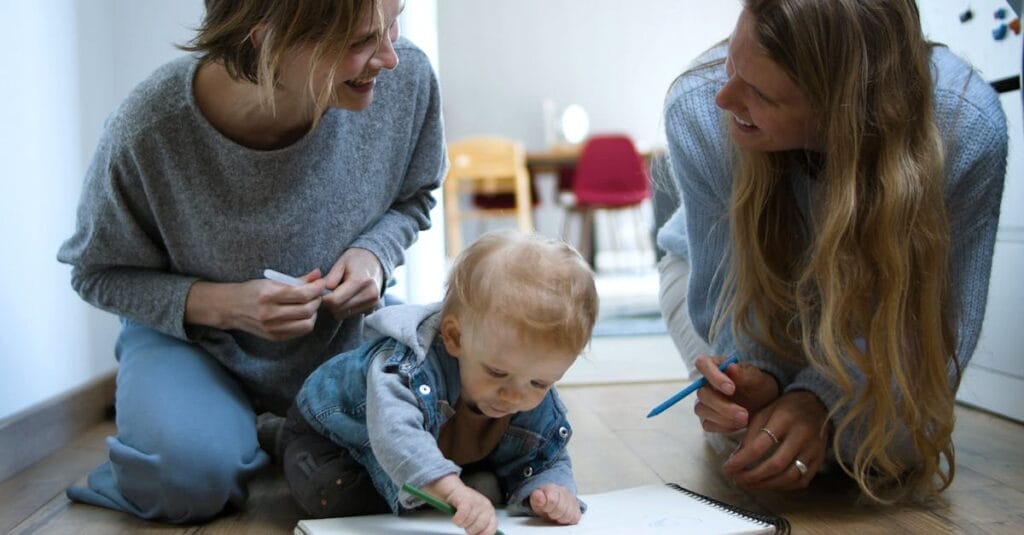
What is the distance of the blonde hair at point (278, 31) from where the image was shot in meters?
1.17

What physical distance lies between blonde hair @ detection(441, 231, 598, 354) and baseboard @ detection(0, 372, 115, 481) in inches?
33.6

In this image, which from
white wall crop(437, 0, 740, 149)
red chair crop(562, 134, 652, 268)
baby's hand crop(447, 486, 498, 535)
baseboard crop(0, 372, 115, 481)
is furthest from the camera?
white wall crop(437, 0, 740, 149)

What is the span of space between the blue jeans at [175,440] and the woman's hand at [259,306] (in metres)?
0.08

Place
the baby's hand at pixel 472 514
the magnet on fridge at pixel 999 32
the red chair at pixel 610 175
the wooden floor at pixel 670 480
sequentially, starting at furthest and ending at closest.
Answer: the red chair at pixel 610 175 → the magnet on fridge at pixel 999 32 → the wooden floor at pixel 670 480 → the baby's hand at pixel 472 514

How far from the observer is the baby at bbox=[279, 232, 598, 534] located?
1.05 metres

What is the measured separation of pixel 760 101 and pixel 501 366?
447 mm

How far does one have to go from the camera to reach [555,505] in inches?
43.5

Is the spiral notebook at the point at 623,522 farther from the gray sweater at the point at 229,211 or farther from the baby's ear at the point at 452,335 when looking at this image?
the gray sweater at the point at 229,211

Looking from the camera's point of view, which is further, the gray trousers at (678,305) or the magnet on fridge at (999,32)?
the magnet on fridge at (999,32)

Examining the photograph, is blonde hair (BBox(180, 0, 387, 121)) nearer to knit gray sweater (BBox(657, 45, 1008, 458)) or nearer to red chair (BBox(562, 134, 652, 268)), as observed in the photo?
knit gray sweater (BBox(657, 45, 1008, 458))

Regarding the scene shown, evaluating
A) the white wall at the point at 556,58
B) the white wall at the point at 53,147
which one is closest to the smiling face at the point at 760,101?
the white wall at the point at 53,147

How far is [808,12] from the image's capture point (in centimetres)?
113

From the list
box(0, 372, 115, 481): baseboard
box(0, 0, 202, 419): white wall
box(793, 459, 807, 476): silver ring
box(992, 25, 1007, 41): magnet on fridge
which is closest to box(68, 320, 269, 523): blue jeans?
box(0, 372, 115, 481): baseboard

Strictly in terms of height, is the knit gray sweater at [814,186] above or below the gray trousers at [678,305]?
above
